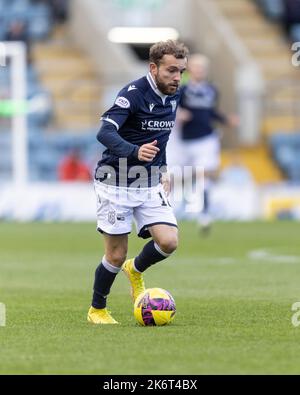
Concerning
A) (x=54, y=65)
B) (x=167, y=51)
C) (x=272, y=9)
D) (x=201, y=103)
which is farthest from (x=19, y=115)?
(x=167, y=51)

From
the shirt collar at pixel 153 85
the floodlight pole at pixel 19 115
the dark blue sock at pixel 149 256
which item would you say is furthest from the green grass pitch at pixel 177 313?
the floodlight pole at pixel 19 115

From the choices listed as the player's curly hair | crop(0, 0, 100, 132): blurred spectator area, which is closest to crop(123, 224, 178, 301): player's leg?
the player's curly hair

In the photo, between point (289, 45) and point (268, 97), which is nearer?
point (268, 97)

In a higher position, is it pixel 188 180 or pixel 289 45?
pixel 289 45

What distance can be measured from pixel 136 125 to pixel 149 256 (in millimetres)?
1045

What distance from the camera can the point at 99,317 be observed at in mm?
8805

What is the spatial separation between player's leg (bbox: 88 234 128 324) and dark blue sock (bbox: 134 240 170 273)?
10.6 inches

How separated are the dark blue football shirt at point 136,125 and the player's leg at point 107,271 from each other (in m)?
0.44

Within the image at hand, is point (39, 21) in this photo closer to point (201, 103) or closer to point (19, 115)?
point (19, 115)

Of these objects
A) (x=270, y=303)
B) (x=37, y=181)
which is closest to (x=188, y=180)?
(x=37, y=181)
